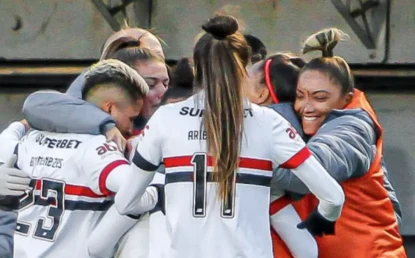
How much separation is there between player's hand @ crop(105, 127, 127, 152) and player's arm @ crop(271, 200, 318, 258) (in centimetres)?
63

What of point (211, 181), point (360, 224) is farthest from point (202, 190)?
point (360, 224)

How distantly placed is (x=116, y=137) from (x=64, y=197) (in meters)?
0.29

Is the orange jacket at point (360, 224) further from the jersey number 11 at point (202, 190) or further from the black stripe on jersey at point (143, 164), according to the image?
the black stripe on jersey at point (143, 164)

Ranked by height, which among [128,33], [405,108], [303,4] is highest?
[128,33]

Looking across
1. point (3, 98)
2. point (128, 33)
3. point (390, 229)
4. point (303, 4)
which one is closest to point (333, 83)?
point (390, 229)

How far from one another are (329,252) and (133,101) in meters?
0.93

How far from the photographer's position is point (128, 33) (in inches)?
239

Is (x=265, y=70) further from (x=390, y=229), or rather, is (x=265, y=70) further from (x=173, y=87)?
(x=390, y=229)

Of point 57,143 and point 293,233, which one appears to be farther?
point 57,143

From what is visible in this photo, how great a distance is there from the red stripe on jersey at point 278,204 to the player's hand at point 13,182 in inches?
35.9

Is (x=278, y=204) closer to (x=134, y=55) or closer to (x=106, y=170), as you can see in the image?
(x=106, y=170)

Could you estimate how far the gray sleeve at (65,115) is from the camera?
4.88 meters

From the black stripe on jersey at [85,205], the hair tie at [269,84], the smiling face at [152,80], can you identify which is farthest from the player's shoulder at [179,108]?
the smiling face at [152,80]

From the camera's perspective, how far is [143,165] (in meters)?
4.39
